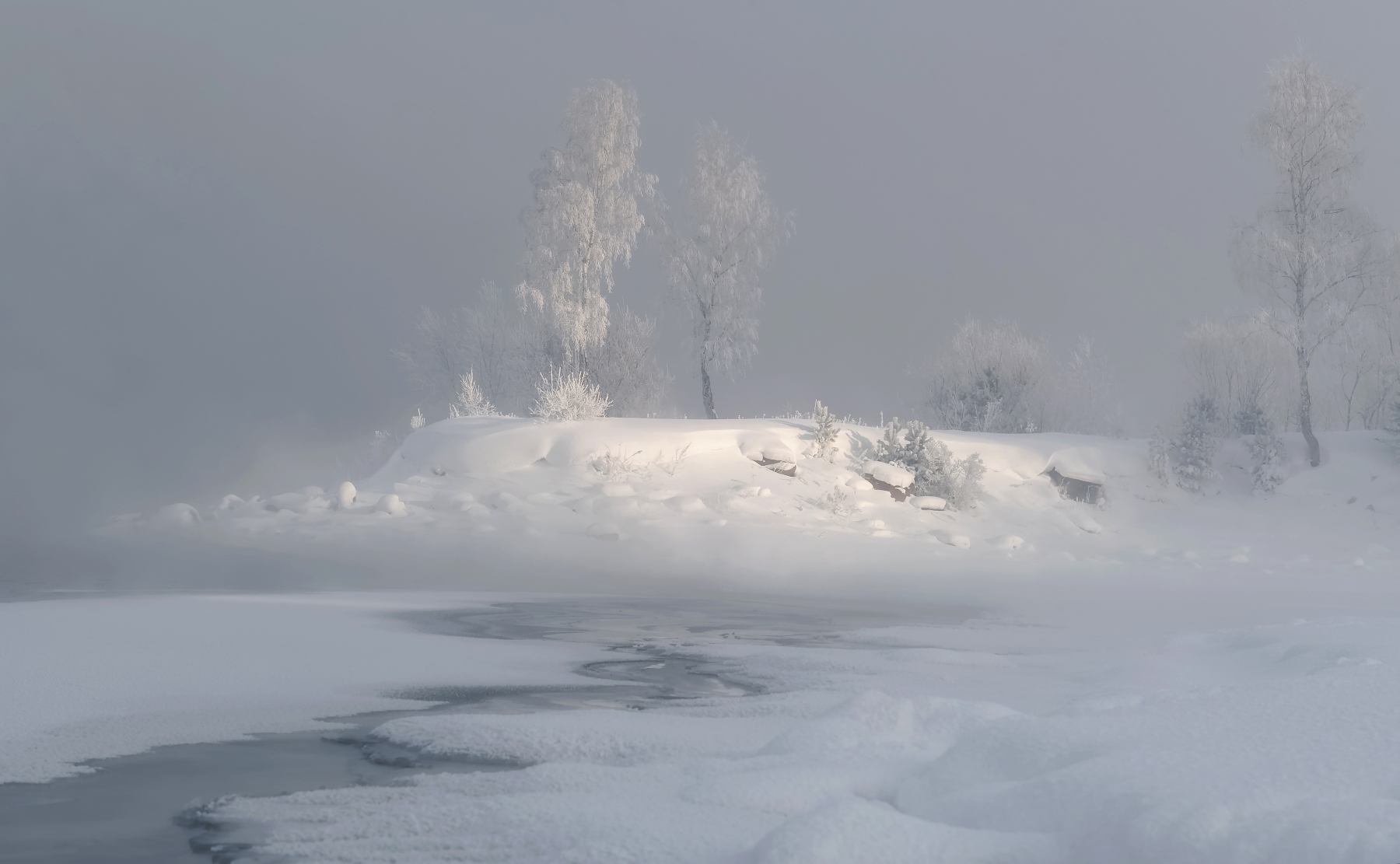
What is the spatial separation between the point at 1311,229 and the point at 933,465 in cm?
873

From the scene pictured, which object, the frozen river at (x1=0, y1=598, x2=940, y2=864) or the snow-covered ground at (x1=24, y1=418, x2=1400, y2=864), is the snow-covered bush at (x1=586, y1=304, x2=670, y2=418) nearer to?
the snow-covered ground at (x1=24, y1=418, x2=1400, y2=864)

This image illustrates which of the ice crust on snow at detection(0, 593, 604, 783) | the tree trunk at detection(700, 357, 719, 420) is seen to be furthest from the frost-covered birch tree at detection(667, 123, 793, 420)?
the ice crust on snow at detection(0, 593, 604, 783)

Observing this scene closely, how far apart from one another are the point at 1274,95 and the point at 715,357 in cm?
1136

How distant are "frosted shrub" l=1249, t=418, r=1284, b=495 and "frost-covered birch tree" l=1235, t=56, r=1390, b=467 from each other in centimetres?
61

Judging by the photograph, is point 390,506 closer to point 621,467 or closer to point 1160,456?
point 621,467

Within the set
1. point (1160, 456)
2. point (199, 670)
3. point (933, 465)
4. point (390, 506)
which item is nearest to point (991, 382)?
point (1160, 456)

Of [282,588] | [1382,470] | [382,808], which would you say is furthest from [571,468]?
[1382,470]

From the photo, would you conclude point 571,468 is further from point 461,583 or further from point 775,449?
point 461,583

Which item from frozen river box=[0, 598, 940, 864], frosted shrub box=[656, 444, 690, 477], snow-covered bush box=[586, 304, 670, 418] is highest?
snow-covered bush box=[586, 304, 670, 418]

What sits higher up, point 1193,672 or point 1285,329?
point 1285,329

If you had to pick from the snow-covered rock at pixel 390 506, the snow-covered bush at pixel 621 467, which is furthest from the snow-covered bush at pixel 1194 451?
the snow-covered rock at pixel 390 506

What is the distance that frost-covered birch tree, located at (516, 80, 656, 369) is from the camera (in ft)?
64.8

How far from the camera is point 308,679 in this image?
4473 mm

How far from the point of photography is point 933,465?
579 inches
